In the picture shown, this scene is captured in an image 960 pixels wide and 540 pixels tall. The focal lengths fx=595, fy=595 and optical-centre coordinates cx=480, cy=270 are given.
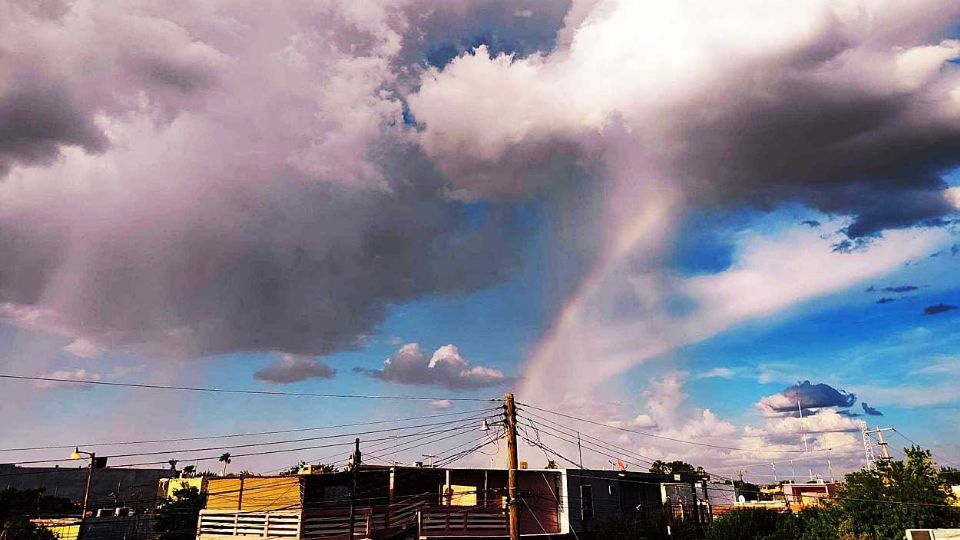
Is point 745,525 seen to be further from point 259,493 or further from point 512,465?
point 259,493

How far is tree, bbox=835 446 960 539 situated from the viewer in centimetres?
4266

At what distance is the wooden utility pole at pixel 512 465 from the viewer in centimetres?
3209

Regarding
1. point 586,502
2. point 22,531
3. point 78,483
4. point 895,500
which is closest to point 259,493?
point 22,531

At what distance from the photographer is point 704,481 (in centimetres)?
7269

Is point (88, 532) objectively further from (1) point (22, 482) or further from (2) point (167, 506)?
(1) point (22, 482)

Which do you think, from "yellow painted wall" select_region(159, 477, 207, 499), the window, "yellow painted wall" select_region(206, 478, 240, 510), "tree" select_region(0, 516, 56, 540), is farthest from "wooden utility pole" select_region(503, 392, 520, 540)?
"yellow painted wall" select_region(159, 477, 207, 499)

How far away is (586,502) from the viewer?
195 ft

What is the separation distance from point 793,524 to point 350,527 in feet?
118

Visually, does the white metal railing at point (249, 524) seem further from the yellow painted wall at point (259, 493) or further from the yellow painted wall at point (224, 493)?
the yellow painted wall at point (224, 493)

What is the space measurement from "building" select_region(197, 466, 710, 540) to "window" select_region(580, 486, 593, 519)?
9 centimetres

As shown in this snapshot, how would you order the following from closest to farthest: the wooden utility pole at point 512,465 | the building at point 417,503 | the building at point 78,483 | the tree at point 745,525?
the wooden utility pole at point 512,465 < the building at point 417,503 < the tree at point 745,525 < the building at point 78,483

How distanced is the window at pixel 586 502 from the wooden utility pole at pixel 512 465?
27.1 meters

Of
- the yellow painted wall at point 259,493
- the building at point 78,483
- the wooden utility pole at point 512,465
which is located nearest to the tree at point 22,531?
the yellow painted wall at point 259,493

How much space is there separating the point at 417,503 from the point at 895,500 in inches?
1455
